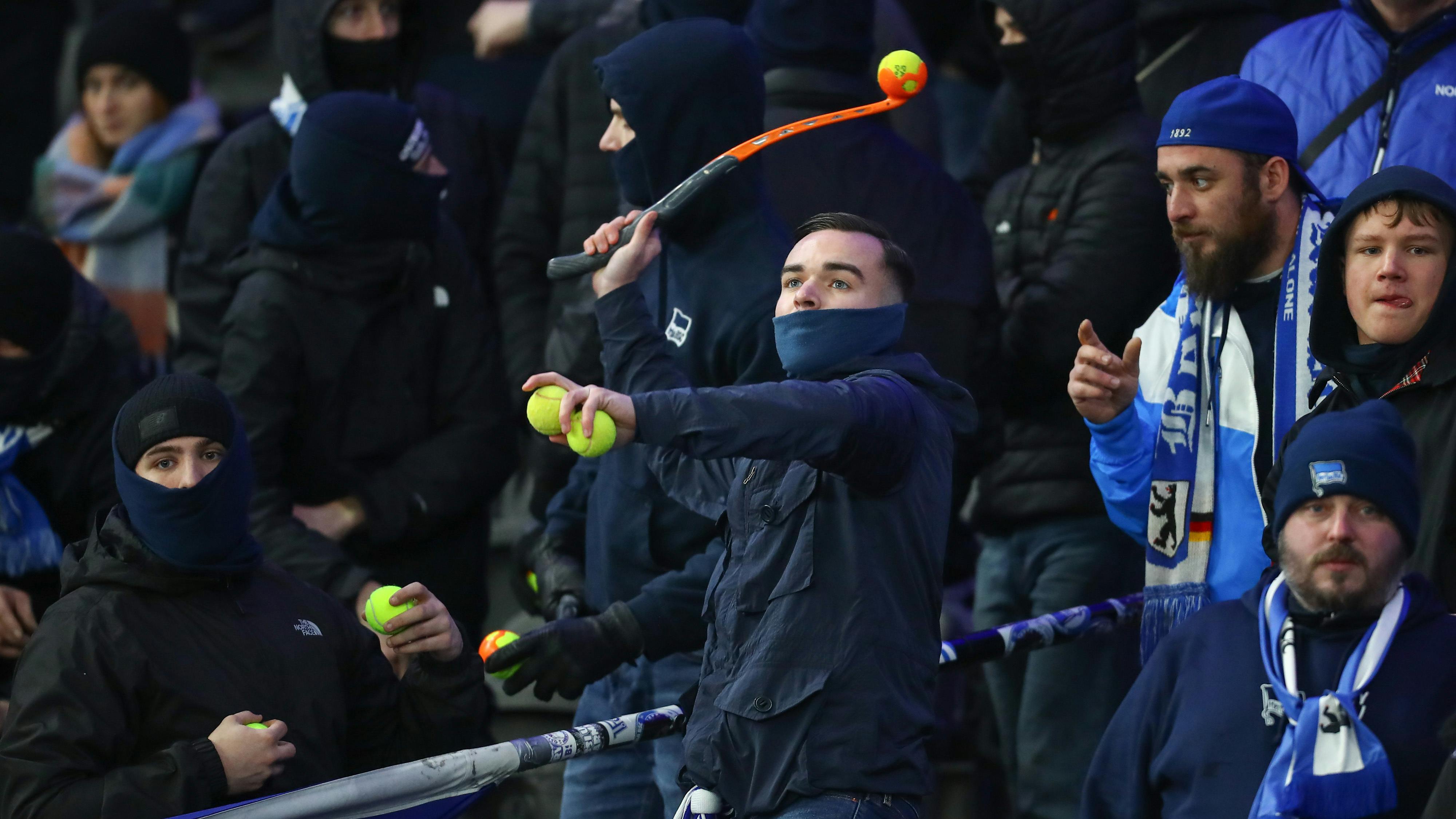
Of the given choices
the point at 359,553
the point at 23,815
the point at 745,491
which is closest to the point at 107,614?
the point at 23,815

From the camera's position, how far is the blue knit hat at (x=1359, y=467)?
11.5ft

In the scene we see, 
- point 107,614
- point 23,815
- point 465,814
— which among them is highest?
point 107,614

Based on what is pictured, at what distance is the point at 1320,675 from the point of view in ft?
11.5

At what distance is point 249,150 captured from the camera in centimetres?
620

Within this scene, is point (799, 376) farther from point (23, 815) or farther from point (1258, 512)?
point (23, 815)

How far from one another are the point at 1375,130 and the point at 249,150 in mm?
3342

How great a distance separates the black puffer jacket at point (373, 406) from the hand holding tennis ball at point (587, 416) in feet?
6.51

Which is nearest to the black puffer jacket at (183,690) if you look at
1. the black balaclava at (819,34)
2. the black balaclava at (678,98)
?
the black balaclava at (678,98)

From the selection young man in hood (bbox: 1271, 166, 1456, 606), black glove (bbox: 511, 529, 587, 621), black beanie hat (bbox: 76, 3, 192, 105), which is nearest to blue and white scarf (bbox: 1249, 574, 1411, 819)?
young man in hood (bbox: 1271, 166, 1456, 606)

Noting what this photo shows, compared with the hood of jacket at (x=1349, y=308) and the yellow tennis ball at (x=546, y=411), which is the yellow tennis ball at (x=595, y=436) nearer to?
the yellow tennis ball at (x=546, y=411)

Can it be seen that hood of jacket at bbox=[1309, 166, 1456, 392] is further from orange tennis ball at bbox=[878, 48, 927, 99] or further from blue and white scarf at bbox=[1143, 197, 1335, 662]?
orange tennis ball at bbox=[878, 48, 927, 99]

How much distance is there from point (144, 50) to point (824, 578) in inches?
181

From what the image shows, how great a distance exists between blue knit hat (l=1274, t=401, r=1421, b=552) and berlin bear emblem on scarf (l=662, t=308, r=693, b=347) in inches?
54.7

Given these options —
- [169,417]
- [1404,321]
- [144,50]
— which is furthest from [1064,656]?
[144,50]
